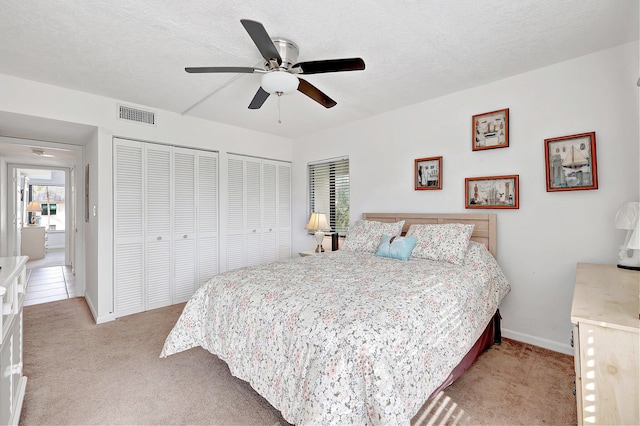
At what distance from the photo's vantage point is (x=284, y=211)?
5086 mm

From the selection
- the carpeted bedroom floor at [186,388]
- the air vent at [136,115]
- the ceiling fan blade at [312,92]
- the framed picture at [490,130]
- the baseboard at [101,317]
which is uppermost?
the air vent at [136,115]

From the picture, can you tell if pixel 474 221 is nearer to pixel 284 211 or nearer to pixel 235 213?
pixel 284 211

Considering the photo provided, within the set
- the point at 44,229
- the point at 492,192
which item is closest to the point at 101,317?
the point at 492,192

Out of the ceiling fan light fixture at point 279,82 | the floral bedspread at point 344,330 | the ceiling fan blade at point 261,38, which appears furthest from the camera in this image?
the ceiling fan light fixture at point 279,82

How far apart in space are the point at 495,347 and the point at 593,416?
1.58 metres

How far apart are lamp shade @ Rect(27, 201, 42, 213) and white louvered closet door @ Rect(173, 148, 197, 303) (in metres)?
7.31

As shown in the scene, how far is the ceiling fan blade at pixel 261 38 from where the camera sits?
5.13 feet

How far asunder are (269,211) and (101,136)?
2395mm

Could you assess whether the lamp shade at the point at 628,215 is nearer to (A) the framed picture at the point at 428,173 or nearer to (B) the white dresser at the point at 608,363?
(B) the white dresser at the point at 608,363

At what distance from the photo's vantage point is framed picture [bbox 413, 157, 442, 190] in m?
3.30

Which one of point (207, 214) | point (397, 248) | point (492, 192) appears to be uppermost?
point (492, 192)

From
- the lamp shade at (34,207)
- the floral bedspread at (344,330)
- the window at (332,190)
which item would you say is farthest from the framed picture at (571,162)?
the lamp shade at (34,207)

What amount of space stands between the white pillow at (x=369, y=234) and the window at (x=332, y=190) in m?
0.85

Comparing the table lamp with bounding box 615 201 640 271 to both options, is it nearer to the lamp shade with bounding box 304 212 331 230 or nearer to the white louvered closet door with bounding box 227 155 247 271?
the lamp shade with bounding box 304 212 331 230
